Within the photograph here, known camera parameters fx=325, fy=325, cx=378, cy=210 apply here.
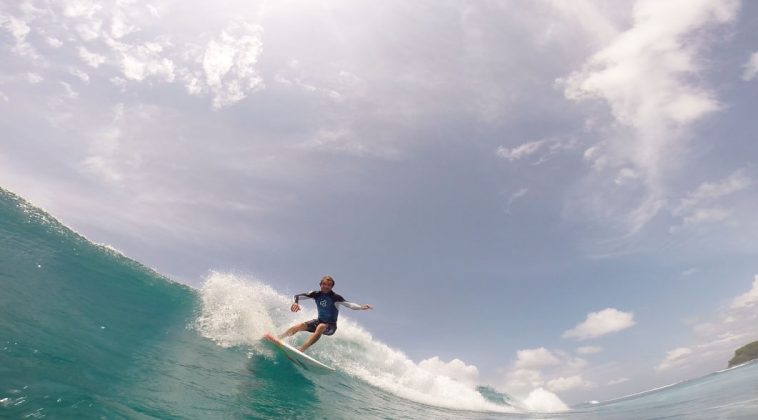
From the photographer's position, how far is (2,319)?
6.21 m

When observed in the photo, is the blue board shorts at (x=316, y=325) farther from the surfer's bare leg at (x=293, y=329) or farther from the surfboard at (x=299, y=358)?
the surfboard at (x=299, y=358)

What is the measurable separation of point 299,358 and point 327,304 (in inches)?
69.0

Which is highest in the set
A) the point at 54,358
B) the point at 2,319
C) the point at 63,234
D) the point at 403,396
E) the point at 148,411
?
the point at 63,234

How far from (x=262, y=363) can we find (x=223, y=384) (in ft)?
6.34

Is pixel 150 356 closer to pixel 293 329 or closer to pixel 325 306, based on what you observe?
pixel 293 329

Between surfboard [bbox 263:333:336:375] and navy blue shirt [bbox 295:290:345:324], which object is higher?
navy blue shirt [bbox 295:290:345:324]

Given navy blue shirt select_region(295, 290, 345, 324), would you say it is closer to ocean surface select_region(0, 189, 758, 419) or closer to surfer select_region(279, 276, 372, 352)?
surfer select_region(279, 276, 372, 352)

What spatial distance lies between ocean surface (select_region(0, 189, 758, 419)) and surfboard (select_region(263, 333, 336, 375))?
289 millimetres

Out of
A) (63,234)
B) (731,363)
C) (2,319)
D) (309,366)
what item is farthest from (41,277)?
(731,363)

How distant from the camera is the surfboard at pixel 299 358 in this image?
351 inches

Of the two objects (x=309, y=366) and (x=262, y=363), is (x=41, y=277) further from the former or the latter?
(x=309, y=366)

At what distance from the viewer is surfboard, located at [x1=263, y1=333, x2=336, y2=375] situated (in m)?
8.91

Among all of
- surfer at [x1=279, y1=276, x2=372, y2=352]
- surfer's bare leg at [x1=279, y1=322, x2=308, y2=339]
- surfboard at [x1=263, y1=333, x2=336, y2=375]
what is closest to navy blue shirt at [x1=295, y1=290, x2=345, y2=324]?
surfer at [x1=279, y1=276, x2=372, y2=352]

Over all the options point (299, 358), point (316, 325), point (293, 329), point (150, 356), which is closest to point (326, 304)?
point (316, 325)
